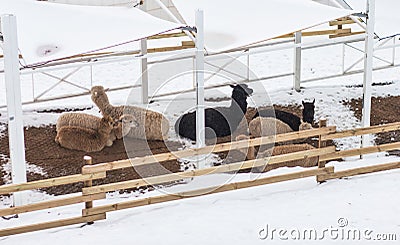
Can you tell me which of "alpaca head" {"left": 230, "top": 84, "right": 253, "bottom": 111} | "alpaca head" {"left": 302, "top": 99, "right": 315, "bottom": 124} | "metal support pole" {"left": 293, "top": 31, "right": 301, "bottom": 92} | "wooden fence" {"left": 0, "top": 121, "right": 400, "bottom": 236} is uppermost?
"metal support pole" {"left": 293, "top": 31, "right": 301, "bottom": 92}

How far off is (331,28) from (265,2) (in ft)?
18.7

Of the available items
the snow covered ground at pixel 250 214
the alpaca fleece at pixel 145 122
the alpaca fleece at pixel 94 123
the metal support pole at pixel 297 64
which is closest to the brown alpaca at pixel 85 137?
the alpaca fleece at pixel 94 123

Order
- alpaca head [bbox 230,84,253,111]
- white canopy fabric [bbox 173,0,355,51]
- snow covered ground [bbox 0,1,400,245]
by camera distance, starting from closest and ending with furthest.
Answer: snow covered ground [bbox 0,1,400,245] < white canopy fabric [bbox 173,0,355,51] < alpaca head [bbox 230,84,253,111]

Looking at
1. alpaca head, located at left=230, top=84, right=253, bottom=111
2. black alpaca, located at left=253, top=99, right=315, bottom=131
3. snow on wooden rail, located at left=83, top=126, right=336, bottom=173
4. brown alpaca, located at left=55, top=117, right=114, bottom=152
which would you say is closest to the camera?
snow on wooden rail, located at left=83, top=126, right=336, bottom=173

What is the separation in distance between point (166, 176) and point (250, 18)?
2.38 meters

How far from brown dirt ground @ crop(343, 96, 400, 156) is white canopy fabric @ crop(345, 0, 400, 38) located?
142 cm

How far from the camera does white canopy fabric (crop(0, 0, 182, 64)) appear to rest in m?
7.48

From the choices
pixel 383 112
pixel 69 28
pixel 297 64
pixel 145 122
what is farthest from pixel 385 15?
pixel 69 28

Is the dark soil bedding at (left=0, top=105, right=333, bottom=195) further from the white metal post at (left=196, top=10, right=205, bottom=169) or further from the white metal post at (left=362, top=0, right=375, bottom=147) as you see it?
the white metal post at (left=362, top=0, right=375, bottom=147)

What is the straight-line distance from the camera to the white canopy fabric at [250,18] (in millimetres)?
8492

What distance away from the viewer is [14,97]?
24.6 ft

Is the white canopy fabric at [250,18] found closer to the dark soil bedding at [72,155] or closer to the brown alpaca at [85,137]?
the dark soil bedding at [72,155]

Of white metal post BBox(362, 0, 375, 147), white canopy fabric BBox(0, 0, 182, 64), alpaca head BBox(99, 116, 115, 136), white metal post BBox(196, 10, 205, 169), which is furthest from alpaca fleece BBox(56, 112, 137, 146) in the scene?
white metal post BBox(362, 0, 375, 147)

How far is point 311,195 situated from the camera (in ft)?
26.2
